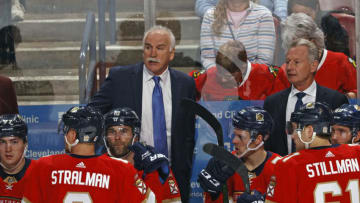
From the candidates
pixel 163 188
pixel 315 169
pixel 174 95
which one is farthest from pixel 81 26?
pixel 315 169

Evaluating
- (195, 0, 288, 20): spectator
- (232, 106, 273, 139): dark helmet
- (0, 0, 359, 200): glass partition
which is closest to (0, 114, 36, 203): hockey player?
(0, 0, 359, 200): glass partition

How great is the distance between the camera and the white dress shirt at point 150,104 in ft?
18.3

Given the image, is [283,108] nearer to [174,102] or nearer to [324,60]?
[324,60]

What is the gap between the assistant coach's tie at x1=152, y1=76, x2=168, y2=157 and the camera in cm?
552

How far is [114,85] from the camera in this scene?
18.4 ft

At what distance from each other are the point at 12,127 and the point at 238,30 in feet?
6.78

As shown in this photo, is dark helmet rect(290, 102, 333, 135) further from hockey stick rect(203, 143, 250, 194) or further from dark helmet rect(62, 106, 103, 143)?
dark helmet rect(62, 106, 103, 143)

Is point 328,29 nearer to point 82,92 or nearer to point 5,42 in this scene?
point 82,92

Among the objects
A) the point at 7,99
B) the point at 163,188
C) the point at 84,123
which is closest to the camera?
the point at 84,123

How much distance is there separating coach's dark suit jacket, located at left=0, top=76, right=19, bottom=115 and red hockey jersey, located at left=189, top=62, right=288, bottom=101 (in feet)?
4.72

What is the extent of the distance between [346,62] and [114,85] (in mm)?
1919

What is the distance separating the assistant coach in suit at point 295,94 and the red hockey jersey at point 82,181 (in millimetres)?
1489

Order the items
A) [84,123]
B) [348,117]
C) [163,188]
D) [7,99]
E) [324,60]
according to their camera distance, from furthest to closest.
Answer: [324,60]
[7,99]
[348,117]
[163,188]
[84,123]

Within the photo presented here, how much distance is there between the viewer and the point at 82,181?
14.2 feet
